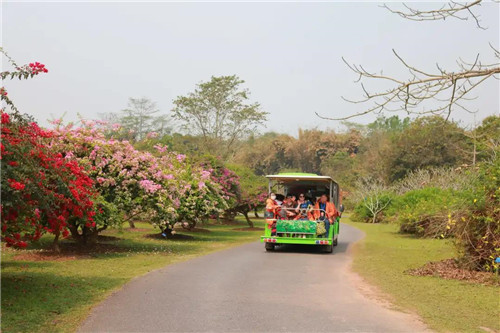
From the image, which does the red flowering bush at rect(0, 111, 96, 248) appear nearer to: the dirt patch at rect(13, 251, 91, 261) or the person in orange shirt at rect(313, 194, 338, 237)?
the dirt patch at rect(13, 251, 91, 261)

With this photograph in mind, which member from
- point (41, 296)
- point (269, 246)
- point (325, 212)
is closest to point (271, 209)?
point (269, 246)

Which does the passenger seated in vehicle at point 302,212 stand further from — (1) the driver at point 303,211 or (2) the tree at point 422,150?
(2) the tree at point 422,150

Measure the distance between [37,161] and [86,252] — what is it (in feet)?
25.7

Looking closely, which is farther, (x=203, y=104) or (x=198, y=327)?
(x=203, y=104)

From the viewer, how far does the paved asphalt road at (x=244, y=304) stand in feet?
24.0

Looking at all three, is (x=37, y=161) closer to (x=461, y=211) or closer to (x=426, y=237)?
(x=461, y=211)

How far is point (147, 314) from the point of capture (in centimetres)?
791

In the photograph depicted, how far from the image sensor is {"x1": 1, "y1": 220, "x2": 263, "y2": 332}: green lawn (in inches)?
303

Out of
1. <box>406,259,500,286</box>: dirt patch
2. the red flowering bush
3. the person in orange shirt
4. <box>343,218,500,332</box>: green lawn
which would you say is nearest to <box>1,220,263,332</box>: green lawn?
the red flowering bush

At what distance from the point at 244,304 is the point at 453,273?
6046 millimetres

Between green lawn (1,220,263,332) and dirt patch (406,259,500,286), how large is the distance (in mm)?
6646

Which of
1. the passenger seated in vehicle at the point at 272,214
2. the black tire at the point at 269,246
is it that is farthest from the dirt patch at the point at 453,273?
the black tire at the point at 269,246

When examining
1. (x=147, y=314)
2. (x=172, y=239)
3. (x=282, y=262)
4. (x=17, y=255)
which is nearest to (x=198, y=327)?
(x=147, y=314)

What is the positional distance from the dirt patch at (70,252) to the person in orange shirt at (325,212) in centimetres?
654
